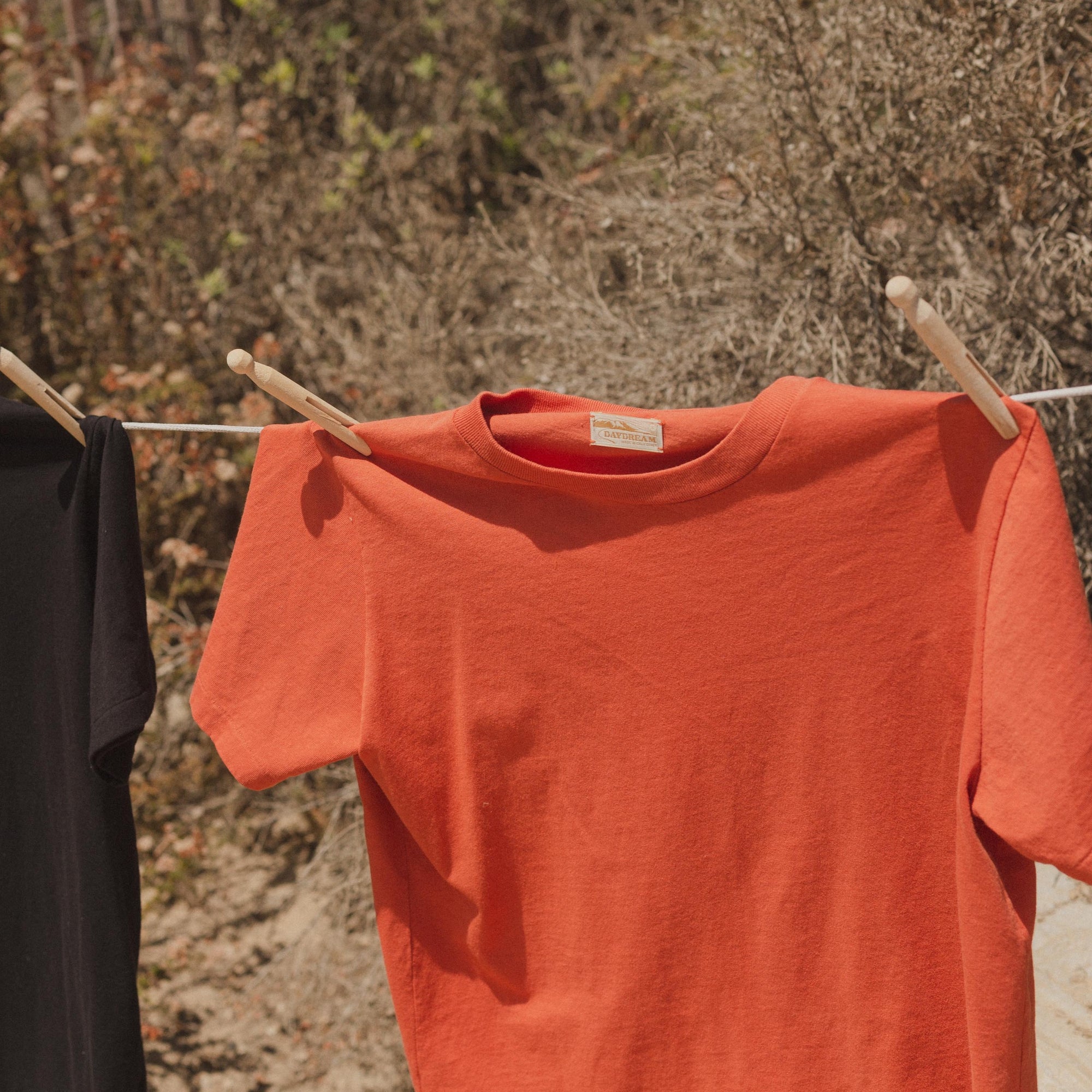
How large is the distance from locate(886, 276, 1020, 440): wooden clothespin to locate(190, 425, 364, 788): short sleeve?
2.27 ft

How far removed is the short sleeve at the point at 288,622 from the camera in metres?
1.32

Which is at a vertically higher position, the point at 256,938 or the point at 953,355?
the point at 953,355

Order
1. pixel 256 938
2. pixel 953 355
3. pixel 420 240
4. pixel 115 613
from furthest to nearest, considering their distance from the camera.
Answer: pixel 420 240 → pixel 256 938 → pixel 115 613 → pixel 953 355

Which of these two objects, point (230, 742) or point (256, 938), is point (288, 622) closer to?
point (230, 742)

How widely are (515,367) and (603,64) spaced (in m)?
1.45

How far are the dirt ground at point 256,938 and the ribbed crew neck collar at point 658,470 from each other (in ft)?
5.34

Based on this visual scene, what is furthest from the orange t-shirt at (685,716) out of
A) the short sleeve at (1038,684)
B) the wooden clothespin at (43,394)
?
the wooden clothespin at (43,394)

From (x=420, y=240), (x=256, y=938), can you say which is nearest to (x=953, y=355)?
(x=420, y=240)

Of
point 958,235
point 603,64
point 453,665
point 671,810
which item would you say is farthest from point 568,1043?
point 603,64

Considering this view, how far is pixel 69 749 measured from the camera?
1.39 meters

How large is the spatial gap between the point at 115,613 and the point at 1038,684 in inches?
42.1

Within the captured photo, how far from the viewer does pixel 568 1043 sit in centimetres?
134

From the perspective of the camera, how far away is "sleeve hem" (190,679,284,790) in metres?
1.31

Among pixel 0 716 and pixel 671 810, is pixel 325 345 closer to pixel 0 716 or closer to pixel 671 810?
pixel 0 716
